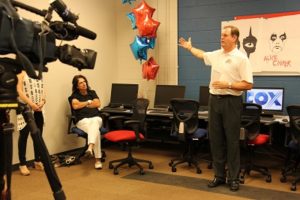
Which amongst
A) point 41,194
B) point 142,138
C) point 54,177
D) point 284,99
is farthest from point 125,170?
point 54,177

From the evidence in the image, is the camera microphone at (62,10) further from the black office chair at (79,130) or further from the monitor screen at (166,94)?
the monitor screen at (166,94)

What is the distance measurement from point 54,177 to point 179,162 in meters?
3.47

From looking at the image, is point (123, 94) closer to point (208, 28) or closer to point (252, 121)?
point (208, 28)

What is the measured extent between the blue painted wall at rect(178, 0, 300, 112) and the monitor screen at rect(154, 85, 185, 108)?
358 mm

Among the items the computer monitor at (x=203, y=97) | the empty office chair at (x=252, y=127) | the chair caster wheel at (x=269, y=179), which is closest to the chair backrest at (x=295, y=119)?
the empty office chair at (x=252, y=127)

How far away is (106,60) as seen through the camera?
643 cm

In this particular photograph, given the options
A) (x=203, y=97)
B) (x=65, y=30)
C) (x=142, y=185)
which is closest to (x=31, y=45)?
(x=65, y=30)

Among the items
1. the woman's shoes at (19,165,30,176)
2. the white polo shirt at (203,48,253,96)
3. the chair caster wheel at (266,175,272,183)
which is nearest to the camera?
the white polo shirt at (203,48,253,96)

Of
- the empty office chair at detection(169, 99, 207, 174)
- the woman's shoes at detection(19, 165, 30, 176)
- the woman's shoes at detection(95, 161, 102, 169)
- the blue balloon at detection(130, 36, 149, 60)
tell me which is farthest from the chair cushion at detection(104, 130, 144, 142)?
the blue balloon at detection(130, 36, 149, 60)

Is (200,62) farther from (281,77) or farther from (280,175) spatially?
(280,175)

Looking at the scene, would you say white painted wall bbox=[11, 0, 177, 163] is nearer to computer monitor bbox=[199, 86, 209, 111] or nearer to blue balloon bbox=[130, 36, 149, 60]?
blue balloon bbox=[130, 36, 149, 60]

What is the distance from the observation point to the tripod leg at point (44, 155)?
4.59 ft

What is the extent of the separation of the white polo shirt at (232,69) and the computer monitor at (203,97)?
4.83 feet

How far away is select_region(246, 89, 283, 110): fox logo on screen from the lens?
190 inches
